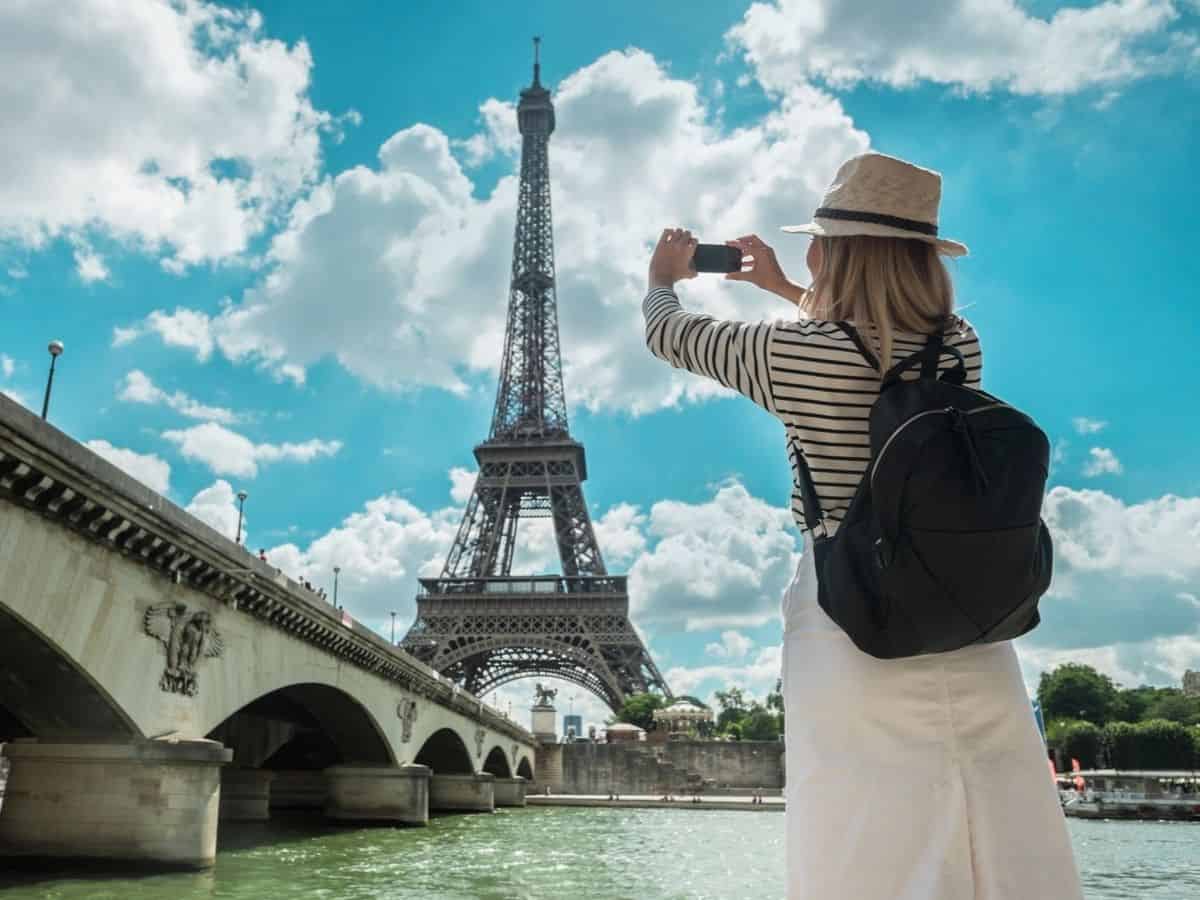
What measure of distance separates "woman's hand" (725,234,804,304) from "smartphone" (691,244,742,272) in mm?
225

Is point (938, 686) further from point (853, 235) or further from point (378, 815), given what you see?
point (378, 815)

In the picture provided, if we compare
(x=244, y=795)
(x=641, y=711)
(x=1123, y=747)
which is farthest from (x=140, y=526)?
(x=1123, y=747)

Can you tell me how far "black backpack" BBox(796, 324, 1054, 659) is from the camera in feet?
6.91

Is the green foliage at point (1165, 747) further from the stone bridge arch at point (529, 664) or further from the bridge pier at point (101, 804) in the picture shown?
the bridge pier at point (101, 804)

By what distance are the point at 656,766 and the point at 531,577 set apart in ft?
46.6

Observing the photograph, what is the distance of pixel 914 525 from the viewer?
2.12 metres

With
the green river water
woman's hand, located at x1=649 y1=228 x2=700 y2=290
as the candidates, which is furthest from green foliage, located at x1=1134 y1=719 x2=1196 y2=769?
woman's hand, located at x1=649 y1=228 x2=700 y2=290

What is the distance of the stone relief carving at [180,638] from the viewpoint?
15.5m

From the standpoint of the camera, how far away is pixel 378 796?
3095 centimetres

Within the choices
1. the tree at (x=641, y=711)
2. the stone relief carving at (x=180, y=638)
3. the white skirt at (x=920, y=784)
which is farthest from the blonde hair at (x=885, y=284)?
the tree at (x=641, y=711)

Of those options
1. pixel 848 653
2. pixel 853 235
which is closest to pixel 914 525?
pixel 848 653

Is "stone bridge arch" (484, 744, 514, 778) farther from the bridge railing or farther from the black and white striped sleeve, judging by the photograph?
the black and white striped sleeve

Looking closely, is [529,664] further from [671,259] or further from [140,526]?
[671,259]

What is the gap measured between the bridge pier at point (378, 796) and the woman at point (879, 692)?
30658 millimetres
